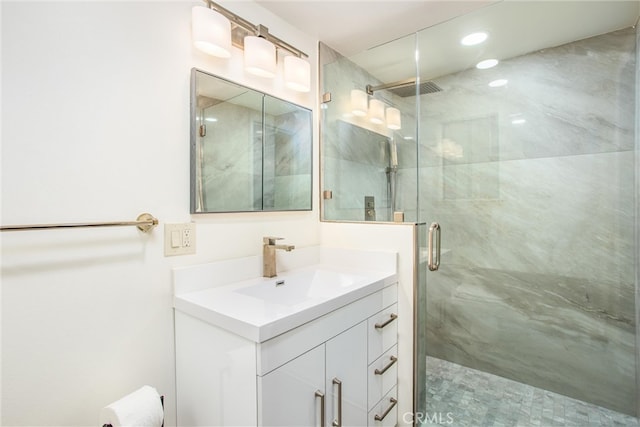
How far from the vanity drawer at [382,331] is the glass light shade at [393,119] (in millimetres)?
1145

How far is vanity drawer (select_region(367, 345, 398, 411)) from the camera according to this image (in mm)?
1388

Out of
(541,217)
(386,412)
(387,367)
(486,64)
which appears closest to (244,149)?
(387,367)

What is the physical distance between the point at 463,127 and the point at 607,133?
79 centimetres

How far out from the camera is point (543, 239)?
6.61ft

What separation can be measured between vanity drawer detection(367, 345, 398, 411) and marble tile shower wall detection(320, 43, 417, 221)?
0.80m

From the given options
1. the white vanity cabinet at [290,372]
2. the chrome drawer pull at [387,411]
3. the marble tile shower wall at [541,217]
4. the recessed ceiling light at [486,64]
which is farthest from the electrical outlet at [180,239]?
the recessed ceiling light at [486,64]

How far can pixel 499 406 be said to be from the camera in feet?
6.03

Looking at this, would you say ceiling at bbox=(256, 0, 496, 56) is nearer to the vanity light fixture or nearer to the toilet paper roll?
the vanity light fixture

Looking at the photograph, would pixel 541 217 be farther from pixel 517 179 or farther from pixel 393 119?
pixel 393 119

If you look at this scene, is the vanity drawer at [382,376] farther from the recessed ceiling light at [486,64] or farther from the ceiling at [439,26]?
the recessed ceiling light at [486,64]

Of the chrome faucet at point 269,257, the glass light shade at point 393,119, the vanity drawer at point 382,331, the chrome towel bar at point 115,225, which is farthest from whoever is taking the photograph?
the glass light shade at point 393,119

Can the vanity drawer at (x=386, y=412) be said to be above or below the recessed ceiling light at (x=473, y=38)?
below

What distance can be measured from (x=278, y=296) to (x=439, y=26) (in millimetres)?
1761

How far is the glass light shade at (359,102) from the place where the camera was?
207 cm
